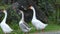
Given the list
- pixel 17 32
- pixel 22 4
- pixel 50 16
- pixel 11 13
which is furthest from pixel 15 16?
pixel 50 16

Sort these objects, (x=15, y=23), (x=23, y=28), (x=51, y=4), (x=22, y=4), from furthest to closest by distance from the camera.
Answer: (x=51, y=4)
(x=22, y=4)
(x=15, y=23)
(x=23, y=28)

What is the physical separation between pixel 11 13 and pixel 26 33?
3.25 m

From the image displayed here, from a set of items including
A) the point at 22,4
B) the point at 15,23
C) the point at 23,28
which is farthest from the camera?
the point at 22,4

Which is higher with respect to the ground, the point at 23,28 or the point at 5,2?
the point at 5,2

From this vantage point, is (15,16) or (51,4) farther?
(51,4)

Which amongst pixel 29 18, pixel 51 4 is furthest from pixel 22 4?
pixel 51 4

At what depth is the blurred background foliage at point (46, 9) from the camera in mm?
16016

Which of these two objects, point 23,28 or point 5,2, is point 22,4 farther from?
point 23,28

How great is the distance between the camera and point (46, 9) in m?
17.7

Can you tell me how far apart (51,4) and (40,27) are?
17.5ft

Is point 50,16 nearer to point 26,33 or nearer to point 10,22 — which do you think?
point 10,22

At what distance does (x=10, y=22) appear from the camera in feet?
53.6

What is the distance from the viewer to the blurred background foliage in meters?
16.0

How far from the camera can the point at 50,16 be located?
62.2 feet
